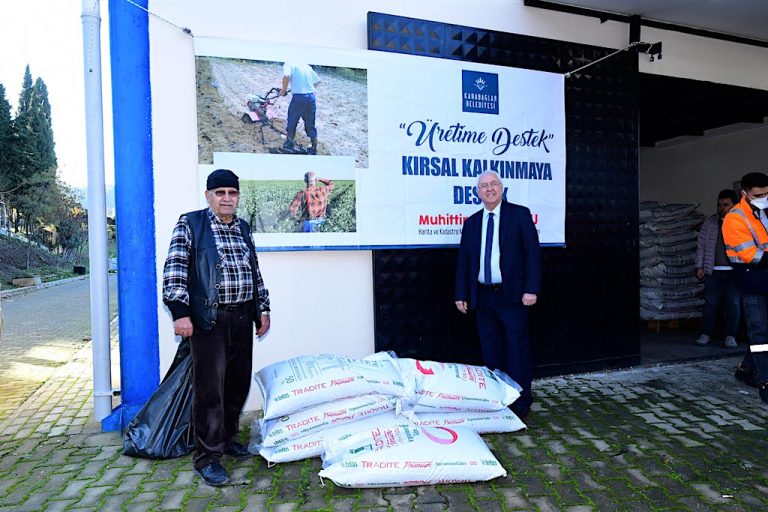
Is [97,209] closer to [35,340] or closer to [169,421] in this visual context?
[169,421]

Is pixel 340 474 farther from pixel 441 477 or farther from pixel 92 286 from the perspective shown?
pixel 92 286

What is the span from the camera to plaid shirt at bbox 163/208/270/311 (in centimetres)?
287

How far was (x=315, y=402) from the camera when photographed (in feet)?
10.2

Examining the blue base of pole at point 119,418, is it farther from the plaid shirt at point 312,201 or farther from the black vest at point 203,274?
the plaid shirt at point 312,201

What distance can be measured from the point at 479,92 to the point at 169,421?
3.36m

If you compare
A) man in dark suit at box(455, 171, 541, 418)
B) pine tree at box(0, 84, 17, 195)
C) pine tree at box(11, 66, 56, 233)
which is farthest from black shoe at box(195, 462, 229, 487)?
pine tree at box(0, 84, 17, 195)

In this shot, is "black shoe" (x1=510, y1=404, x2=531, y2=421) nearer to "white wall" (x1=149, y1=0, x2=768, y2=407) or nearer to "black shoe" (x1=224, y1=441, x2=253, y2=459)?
"white wall" (x1=149, y1=0, x2=768, y2=407)

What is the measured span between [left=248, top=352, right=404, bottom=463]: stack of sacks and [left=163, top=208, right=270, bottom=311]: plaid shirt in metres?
0.57

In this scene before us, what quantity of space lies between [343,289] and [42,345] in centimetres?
557

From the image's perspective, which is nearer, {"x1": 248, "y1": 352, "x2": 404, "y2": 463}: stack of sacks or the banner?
{"x1": 248, "y1": 352, "x2": 404, "y2": 463}: stack of sacks

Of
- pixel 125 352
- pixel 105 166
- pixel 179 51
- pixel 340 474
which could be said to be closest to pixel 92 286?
pixel 125 352

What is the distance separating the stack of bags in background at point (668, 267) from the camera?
699 cm

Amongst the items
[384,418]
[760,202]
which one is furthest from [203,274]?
[760,202]

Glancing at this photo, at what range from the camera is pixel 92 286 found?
143 inches
